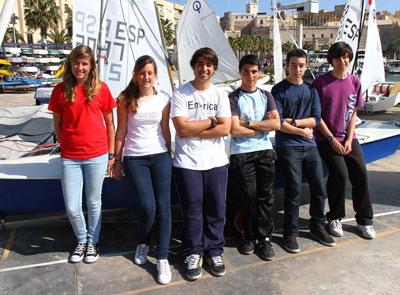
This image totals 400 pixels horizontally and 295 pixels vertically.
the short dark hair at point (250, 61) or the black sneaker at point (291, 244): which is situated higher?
the short dark hair at point (250, 61)

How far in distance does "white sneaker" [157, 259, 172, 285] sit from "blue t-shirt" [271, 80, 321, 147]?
54.7 inches

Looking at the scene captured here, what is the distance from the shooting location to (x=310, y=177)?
3570mm

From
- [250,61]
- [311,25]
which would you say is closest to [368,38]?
[250,61]

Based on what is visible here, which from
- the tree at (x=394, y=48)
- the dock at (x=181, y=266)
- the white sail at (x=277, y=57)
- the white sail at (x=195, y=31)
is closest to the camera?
the dock at (x=181, y=266)

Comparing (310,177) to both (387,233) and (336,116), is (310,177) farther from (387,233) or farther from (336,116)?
(387,233)

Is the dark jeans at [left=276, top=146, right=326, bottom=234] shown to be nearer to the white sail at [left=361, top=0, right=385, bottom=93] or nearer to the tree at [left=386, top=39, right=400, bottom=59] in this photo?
the white sail at [left=361, top=0, right=385, bottom=93]

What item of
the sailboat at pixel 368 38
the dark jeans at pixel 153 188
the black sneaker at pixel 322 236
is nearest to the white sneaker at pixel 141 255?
the dark jeans at pixel 153 188

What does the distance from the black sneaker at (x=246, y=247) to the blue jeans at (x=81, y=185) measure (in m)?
1.25

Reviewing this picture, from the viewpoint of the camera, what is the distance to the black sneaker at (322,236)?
12.1ft

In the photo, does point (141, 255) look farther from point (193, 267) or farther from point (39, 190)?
point (39, 190)

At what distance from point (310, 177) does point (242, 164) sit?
2.29ft

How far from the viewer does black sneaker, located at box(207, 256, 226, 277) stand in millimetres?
3146

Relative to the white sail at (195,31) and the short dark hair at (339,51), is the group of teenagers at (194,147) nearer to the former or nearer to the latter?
the short dark hair at (339,51)

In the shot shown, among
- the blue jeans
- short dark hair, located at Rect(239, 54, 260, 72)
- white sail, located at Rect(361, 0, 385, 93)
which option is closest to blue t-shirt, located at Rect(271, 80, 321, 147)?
short dark hair, located at Rect(239, 54, 260, 72)
